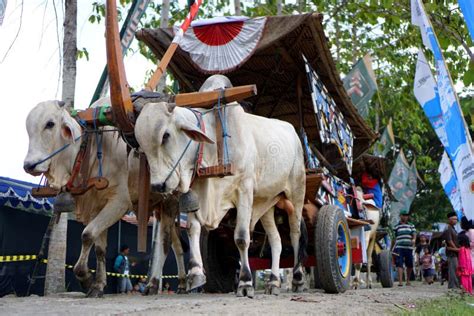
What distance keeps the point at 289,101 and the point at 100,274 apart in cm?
438

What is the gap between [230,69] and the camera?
8.09m

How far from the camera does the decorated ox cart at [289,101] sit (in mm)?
7887

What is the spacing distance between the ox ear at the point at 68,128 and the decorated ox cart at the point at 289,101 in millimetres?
2119

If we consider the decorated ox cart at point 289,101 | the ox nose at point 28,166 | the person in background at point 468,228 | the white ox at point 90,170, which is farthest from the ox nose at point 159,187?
the person in background at point 468,228

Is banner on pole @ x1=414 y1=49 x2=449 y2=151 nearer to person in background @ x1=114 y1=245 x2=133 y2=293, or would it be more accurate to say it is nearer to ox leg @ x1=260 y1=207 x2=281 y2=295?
ox leg @ x1=260 y1=207 x2=281 y2=295

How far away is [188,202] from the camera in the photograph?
19.9 ft

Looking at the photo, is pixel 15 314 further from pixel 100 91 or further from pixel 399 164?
pixel 399 164

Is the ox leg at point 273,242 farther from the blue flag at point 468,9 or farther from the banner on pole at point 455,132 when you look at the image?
the blue flag at point 468,9

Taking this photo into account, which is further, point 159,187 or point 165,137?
point 165,137

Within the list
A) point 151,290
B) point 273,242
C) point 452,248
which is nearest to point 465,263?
point 452,248

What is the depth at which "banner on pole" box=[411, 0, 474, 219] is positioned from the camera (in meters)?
6.93

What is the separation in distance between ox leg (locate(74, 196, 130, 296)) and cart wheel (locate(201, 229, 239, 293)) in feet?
6.39

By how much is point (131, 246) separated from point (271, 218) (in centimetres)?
641

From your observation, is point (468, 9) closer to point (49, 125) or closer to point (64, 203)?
point (49, 125)
